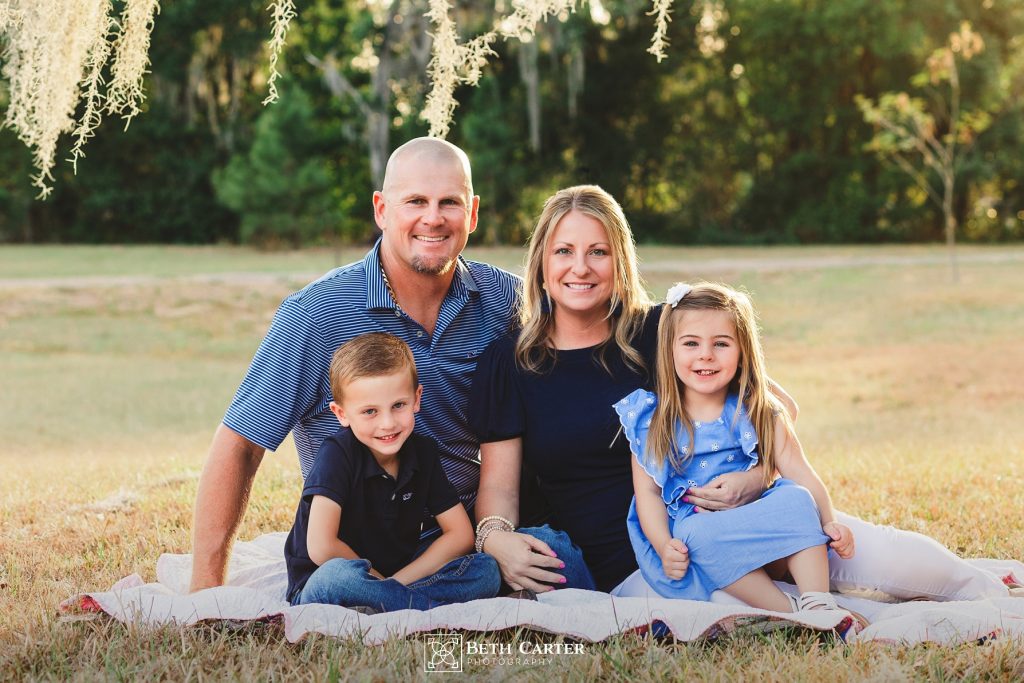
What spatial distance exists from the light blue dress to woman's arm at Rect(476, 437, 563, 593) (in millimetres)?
297

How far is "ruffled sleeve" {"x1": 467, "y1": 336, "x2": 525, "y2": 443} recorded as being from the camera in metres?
3.57

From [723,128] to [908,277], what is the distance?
486 inches

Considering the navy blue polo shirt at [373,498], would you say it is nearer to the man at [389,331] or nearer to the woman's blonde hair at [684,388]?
the man at [389,331]

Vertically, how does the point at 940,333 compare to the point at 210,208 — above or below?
below

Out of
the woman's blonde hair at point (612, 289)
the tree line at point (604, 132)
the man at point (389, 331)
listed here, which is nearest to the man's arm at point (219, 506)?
the man at point (389, 331)

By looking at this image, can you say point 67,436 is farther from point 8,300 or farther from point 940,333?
point 940,333

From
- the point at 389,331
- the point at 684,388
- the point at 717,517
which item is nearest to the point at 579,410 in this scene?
the point at 684,388

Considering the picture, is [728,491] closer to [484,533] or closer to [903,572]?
[903,572]

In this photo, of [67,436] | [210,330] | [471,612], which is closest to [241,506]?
[471,612]

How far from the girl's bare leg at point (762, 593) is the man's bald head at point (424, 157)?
155cm

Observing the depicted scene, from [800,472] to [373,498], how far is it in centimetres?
131

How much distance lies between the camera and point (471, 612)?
313 cm

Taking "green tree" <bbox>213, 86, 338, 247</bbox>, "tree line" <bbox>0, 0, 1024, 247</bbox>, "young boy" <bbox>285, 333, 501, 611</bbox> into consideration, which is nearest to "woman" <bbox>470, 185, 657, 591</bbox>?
"young boy" <bbox>285, 333, 501, 611</bbox>

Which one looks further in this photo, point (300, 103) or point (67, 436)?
point (300, 103)
